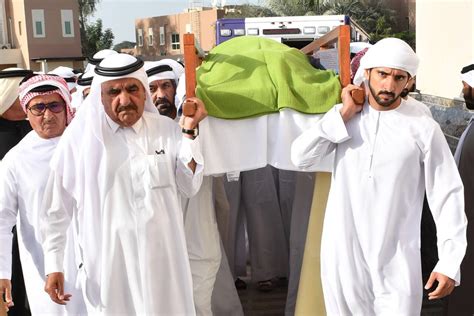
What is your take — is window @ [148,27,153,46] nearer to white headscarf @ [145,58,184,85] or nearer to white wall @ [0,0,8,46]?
white wall @ [0,0,8,46]

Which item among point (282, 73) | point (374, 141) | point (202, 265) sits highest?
point (282, 73)

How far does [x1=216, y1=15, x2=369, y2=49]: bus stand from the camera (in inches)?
312

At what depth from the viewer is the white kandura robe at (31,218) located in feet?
11.2

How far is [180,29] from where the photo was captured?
39.2 m

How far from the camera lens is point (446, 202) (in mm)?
3033

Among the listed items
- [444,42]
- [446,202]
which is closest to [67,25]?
[444,42]

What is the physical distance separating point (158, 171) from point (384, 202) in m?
1.06

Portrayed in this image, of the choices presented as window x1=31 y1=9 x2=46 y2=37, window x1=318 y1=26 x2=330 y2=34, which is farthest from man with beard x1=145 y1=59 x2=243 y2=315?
window x1=31 y1=9 x2=46 y2=37

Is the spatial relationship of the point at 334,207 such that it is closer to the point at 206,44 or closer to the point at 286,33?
the point at 286,33

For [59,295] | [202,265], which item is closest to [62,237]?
[59,295]

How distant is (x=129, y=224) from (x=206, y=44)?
30.2 meters

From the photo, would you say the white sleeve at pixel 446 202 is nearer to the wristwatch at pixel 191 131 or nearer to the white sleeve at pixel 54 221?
the wristwatch at pixel 191 131

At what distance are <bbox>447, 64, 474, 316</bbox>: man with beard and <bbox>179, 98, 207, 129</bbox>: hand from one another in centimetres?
174

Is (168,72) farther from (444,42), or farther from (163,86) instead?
(444,42)
